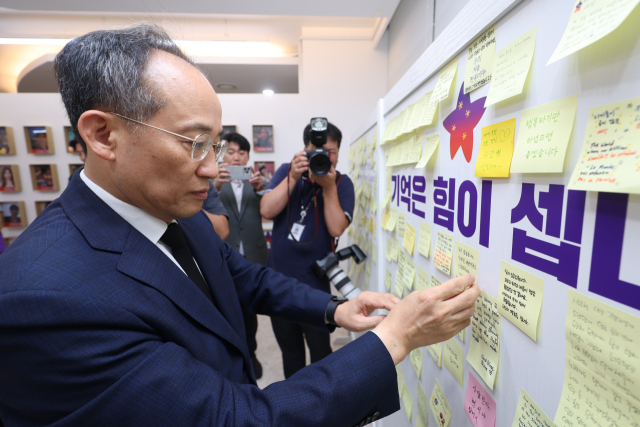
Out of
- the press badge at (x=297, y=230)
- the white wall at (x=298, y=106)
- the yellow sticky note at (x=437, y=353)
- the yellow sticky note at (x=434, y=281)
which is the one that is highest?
the white wall at (x=298, y=106)

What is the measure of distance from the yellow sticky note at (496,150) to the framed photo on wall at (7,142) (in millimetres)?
4945

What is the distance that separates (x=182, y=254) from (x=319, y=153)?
80 cm

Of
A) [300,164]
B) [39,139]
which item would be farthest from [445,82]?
[39,139]

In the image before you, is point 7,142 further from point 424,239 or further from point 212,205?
point 424,239

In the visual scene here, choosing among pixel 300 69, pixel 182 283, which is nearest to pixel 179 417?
pixel 182 283

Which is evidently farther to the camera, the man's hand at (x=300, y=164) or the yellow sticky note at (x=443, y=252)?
the man's hand at (x=300, y=164)

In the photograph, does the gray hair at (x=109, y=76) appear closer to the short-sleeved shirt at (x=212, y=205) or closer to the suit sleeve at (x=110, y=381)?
the suit sleeve at (x=110, y=381)

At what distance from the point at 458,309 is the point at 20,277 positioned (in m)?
0.69

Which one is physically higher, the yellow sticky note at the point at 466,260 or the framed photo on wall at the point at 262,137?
the framed photo on wall at the point at 262,137

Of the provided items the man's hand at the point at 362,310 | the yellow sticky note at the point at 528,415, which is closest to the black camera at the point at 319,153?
the man's hand at the point at 362,310

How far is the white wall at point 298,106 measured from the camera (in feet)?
11.6

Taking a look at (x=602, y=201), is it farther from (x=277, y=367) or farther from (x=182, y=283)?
(x=277, y=367)

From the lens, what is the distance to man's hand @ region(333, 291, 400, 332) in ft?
2.48

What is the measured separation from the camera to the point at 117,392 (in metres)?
0.44
